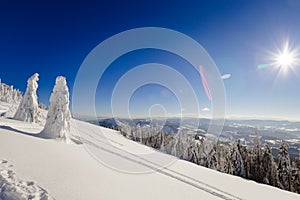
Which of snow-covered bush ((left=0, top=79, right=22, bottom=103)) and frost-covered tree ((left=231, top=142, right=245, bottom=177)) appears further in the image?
snow-covered bush ((left=0, top=79, right=22, bottom=103))

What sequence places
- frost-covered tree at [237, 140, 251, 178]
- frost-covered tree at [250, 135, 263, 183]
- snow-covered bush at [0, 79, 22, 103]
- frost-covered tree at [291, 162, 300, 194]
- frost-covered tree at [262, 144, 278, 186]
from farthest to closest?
snow-covered bush at [0, 79, 22, 103] < frost-covered tree at [237, 140, 251, 178] < frost-covered tree at [250, 135, 263, 183] < frost-covered tree at [262, 144, 278, 186] < frost-covered tree at [291, 162, 300, 194]

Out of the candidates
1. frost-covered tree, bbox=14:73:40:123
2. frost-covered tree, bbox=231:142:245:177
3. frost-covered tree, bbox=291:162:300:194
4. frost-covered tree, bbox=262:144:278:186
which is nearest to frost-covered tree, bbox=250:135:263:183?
frost-covered tree, bbox=262:144:278:186

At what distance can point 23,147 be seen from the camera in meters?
12.4

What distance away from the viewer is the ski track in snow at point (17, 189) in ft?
21.5

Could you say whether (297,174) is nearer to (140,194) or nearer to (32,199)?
(140,194)

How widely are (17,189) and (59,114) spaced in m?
12.6

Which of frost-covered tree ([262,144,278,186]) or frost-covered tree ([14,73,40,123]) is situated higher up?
frost-covered tree ([14,73,40,123])

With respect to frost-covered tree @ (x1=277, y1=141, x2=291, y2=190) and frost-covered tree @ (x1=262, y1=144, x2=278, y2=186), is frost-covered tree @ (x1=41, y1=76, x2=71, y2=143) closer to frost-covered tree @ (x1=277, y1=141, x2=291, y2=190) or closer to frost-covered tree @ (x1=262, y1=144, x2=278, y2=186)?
frost-covered tree @ (x1=277, y1=141, x2=291, y2=190)

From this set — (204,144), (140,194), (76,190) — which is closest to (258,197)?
(140,194)

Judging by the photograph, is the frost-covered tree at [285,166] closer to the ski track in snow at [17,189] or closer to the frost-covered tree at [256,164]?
the frost-covered tree at [256,164]

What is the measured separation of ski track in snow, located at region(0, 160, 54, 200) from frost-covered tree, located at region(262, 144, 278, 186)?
4240cm

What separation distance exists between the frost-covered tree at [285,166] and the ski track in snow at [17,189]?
4098 cm

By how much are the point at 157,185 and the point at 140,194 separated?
97.8 inches

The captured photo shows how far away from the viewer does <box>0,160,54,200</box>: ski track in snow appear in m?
6.57
